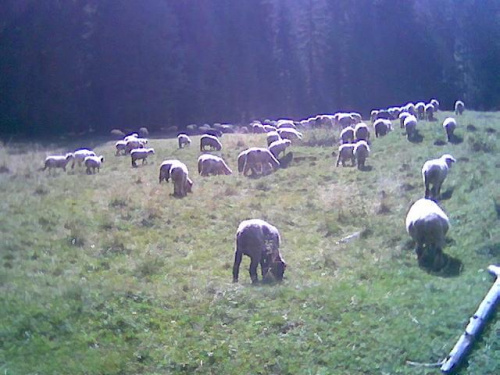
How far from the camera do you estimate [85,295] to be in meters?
10.8

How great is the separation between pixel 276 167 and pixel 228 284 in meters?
15.4

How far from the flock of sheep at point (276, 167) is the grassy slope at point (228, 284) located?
528mm

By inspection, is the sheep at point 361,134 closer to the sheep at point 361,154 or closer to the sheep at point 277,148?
the sheep at point 277,148

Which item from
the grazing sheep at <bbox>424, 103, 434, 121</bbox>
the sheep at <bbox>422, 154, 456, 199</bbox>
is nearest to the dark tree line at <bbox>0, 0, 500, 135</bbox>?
the grazing sheep at <bbox>424, 103, 434, 121</bbox>

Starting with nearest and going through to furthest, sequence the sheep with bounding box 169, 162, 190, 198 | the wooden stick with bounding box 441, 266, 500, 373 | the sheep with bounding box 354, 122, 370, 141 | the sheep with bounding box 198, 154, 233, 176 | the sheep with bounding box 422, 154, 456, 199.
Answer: the wooden stick with bounding box 441, 266, 500, 373, the sheep with bounding box 422, 154, 456, 199, the sheep with bounding box 169, 162, 190, 198, the sheep with bounding box 198, 154, 233, 176, the sheep with bounding box 354, 122, 370, 141

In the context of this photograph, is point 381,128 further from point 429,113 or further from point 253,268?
point 253,268

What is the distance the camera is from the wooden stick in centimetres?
882

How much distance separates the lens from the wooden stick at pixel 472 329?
8.82 m

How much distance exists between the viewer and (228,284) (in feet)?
39.4

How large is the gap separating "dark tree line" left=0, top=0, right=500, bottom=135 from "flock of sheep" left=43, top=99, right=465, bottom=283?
59.6ft

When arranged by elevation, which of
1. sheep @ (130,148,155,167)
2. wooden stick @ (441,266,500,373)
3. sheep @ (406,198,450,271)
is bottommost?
wooden stick @ (441,266,500,373)

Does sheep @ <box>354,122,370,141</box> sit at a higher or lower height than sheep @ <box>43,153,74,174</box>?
higher

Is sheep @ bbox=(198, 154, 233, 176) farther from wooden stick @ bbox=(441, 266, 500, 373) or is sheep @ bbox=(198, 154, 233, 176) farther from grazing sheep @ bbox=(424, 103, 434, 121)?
grazing sheep @ bbox=(424, 103, 434, 121)

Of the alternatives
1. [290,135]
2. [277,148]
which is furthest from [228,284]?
[290,135]
